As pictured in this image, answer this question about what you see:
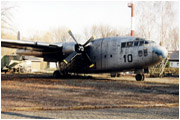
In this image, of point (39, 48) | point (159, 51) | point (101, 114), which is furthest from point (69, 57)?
point (101, 114)

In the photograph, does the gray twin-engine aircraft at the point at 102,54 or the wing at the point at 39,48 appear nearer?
the gray twin-engine aircraft at the point at 102,54

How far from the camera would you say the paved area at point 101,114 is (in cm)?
823

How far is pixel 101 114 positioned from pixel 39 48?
17930 mm

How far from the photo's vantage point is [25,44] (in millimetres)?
24188

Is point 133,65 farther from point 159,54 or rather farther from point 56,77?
point 56,77

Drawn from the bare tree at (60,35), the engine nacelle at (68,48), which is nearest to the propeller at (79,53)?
the engine nacelle at (68,48)

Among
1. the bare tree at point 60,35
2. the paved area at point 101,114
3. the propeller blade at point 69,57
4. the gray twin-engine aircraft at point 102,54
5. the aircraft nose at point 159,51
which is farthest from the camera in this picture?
the bare tree at point 60,35

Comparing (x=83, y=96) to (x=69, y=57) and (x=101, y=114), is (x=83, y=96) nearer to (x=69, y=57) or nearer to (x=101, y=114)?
(x=101, y=114)

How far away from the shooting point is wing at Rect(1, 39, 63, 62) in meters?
24.1

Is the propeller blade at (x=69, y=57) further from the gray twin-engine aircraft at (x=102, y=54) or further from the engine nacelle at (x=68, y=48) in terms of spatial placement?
the engine nacelle at (x=68, y=48)

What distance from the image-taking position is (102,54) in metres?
24.3

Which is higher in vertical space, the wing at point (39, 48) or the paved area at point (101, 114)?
the wing at point (39, 48)

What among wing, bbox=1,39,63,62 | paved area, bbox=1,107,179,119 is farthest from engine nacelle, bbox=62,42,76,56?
paved area, bbox=1,107,179,119

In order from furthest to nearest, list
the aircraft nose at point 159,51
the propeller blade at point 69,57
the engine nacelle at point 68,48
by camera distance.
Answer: the engine nacelle at point 68,48, the propeller blade at point 69,57, the aircraft nose at point 159,51
